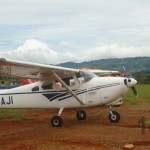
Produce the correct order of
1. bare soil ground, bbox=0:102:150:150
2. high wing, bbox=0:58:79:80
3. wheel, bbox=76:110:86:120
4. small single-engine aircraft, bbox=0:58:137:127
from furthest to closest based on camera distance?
wheel, bbox=76:110:86:120 < small single-engine aircraft, bbox=0:58:137:127 < high wing, bbox=0:58:79:80 < bare soil ground, bbox=0:102:150:150

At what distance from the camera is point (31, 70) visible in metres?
13.7

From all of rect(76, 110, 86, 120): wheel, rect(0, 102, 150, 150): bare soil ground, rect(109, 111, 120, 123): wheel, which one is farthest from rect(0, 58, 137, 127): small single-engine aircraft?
rect(76, 110, 86, 120): wheel

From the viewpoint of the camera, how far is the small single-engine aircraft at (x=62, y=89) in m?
13.5

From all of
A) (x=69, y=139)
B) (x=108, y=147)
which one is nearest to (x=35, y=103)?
(x=69, y=139)

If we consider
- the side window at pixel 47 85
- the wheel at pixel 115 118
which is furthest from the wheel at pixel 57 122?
the wheel at pixel 115 118

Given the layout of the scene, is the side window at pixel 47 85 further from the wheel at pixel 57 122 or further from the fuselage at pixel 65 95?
the wheel at pixel 57 122

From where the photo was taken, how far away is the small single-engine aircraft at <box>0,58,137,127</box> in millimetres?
13492

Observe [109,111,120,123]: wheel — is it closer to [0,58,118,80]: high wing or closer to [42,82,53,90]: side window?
[0,58,118,80]: high wing

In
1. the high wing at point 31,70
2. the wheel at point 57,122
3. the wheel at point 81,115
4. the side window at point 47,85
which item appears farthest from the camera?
the wheel at point 81,115

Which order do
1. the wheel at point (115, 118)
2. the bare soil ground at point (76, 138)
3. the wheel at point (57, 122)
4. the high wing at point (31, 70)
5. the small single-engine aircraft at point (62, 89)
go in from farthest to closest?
the wheel at point (115, 118), the wheel at point (57, 122), the small single-engine aircraft at point (62, 89), the high wing at point (31, 70), the bare soil ground at point (76, 138)

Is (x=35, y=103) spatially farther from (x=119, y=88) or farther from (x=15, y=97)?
(x=119, y=88)

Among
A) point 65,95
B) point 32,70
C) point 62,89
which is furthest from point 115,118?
point 32,70

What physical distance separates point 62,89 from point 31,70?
1.60m

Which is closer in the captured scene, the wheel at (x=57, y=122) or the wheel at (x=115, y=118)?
the wheel at (x=57, y=122)
